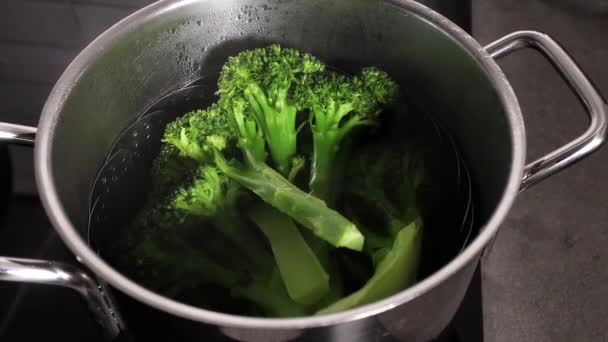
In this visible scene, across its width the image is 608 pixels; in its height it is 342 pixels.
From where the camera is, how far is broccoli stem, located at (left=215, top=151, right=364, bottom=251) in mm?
741

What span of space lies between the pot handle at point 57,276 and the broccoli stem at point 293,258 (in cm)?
22

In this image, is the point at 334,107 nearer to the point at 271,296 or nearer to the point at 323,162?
the point at 323,162

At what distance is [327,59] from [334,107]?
16 centimetres

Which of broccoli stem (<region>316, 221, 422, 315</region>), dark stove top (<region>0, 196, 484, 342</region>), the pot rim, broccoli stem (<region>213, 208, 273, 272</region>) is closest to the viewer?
the pot rim

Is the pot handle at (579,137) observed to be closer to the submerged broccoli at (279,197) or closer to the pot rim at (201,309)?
the pot rim at (201,309)

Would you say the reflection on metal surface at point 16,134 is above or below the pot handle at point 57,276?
above

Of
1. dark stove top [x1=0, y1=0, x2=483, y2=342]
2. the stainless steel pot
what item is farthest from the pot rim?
dark stove top [x1=0, y1=0, x2=483, y2=342]

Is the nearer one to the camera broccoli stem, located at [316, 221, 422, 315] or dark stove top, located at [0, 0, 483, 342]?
broccoli stem, located at [316, 221, 422, 315]

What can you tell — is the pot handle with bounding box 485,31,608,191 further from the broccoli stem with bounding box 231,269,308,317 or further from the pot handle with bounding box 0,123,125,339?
the pot handle with bounding box 0,123,125,339

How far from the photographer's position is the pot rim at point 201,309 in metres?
0.53

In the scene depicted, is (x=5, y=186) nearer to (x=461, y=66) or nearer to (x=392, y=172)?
(x=392, y=172)

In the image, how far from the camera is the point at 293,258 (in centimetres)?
77

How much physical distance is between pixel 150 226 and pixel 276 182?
20 centimetres

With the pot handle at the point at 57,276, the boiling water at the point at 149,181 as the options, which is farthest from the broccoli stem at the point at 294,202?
the pot handle at the point at 57,276
